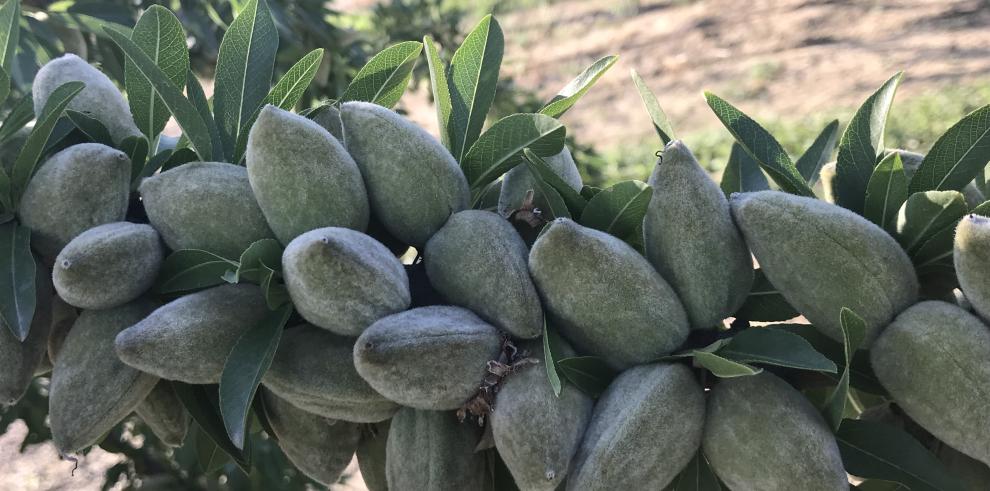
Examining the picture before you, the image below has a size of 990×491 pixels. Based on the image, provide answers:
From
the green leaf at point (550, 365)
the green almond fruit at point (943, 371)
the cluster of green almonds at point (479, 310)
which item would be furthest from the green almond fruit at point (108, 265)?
the green almond fruit at point (943, 371)

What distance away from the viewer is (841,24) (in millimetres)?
6531

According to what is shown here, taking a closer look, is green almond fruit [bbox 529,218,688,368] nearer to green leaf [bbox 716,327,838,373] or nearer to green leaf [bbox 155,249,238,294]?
green leaf [bbox 716,327,838,373]

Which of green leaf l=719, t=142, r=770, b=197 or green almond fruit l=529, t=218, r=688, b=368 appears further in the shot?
green leaf l=719, t=142, r=770, b=197

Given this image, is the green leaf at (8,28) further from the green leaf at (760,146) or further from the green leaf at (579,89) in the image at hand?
the green leaf at (760,146)

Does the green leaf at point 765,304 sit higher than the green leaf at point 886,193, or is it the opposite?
the green leaf at point 886,193

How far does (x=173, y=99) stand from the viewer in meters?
0.75

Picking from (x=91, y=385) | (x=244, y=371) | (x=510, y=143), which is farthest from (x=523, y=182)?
(x=91, y=385)

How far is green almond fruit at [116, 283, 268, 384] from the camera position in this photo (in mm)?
658

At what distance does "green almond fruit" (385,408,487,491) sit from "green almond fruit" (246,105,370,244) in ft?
0.51

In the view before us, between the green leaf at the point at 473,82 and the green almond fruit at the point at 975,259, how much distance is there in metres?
0.39

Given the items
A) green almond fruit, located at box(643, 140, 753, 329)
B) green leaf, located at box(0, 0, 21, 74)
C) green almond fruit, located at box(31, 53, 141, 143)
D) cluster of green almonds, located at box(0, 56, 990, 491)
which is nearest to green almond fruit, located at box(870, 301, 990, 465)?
cluster of green almonds, located at box(0, 56, 990, 491)

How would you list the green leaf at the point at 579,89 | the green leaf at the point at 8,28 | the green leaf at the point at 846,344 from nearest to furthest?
1. the green leaf at the point at 846,344
2. the green leaf at the point at 579,89
3. the green leaf at the point at 8,28

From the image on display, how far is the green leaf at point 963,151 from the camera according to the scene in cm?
71

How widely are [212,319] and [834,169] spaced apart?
0.51 metres
